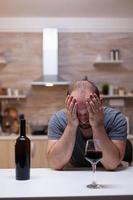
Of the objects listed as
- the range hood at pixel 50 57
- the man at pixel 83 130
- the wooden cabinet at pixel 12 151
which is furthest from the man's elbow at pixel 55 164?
the range hood at pixel 50 57

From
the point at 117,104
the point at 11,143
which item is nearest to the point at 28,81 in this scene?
the point at 11,143

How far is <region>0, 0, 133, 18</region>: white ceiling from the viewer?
4.27m

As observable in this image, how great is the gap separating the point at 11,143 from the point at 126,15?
2.36 meters

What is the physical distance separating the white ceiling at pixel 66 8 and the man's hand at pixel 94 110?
2.50 metres

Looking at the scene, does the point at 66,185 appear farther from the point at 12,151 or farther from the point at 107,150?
the point at 12,151

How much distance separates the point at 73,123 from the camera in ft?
6.61

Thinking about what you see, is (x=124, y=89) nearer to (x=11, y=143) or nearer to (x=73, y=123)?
(x=11, y=143)

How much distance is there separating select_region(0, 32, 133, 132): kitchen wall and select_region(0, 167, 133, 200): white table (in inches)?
128

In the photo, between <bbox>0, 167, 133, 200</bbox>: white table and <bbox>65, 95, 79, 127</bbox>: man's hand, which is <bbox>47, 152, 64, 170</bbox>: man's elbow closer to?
<bbox>0, 167, 133, 200</bbox>: white table

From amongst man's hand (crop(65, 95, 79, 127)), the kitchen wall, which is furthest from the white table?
the kitchen wall

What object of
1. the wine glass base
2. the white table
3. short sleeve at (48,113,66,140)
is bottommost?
the white table

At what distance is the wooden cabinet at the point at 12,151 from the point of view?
4.64m

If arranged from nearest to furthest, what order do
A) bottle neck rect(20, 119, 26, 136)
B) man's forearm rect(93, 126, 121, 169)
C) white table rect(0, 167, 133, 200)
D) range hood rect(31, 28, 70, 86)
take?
1. white table rect(0, 167, 133, 200)
2. bottle neck rect(20, 119, 26, 136)
3. man's forearm rect(93, 126, 121, 169)
4. range hood rect(31, 28, 70, 86)

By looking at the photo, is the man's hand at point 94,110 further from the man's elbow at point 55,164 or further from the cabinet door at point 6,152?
the cabinet door at point 6,152
